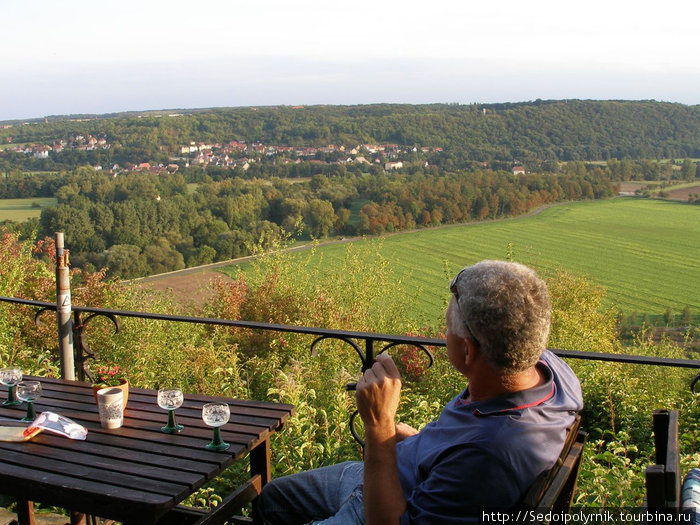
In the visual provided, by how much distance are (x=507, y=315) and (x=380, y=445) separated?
0.43 metres

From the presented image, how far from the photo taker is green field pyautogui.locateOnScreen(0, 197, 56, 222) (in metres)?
32.3

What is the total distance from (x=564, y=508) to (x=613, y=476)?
3.44 feet

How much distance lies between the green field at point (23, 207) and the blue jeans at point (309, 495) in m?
32.9

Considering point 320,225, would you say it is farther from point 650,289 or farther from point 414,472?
point 414,472

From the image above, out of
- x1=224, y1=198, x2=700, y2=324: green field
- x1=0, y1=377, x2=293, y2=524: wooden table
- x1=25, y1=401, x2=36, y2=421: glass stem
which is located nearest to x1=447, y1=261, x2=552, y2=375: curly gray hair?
x1=0, y1=377, x2=293, y2=524: wooden table

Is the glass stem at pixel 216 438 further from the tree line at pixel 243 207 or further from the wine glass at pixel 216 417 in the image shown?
the tree line at pixel 243 207

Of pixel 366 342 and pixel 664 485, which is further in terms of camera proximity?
pixel 366 342

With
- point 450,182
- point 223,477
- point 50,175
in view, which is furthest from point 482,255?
point 223,477

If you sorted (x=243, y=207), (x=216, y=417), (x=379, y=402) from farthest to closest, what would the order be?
(x=243, y=207), (x=216, y=417), (x=379, y=402)

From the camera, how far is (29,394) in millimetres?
2234

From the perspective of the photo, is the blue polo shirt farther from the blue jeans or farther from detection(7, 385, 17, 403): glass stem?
detection(7, 385, 17, 403): glass stem

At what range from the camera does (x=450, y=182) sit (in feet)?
150

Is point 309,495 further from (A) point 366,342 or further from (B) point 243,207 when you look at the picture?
(B) point 243,207

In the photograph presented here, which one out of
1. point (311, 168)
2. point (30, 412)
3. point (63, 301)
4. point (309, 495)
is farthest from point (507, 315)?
point (311, 168)
